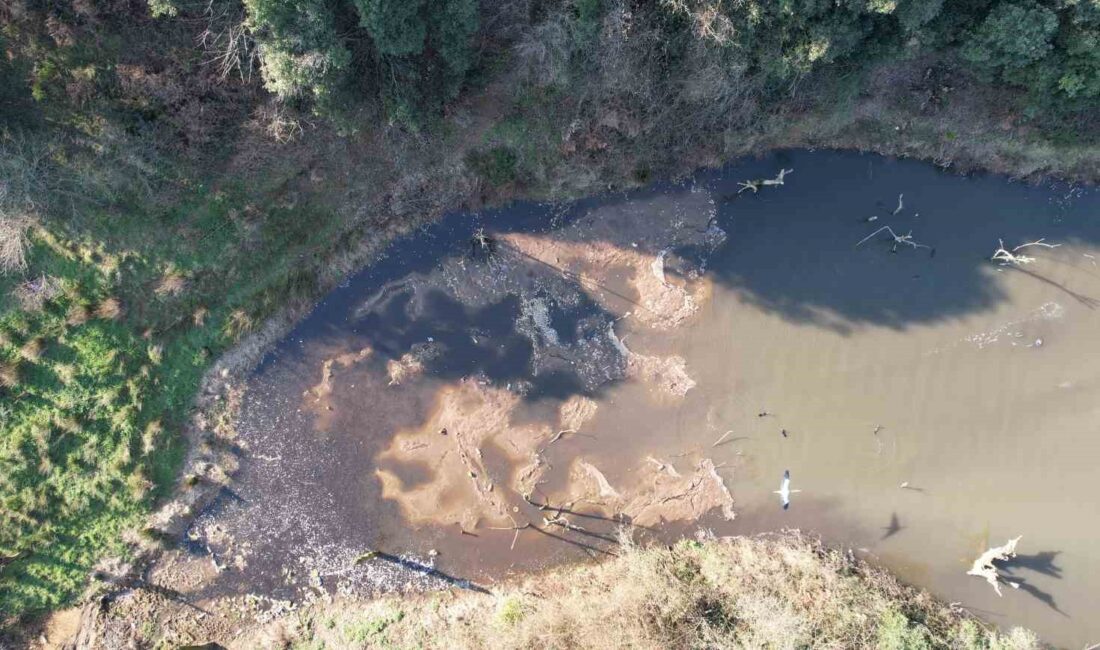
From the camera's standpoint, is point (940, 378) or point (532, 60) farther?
point (940, 378)

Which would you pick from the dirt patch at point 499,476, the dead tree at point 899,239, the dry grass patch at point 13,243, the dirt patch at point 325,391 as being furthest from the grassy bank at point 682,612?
the dry grass patch at point 13,243

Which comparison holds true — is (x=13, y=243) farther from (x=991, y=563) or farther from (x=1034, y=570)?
(x=1034, y=570)

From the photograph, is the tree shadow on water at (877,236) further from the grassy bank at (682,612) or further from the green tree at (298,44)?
the green tree at (298,44)

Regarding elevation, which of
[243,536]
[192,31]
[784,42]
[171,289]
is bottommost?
[243,536]

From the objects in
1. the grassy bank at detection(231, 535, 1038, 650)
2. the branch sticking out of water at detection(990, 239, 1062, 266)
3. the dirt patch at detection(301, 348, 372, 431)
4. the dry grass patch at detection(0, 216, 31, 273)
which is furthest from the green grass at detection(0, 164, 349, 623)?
the branch sticking out of water at detection(990, 239, 1062, 266)

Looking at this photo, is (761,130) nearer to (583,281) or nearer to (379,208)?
(583,281)

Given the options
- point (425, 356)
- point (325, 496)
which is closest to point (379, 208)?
point (425, 356)
